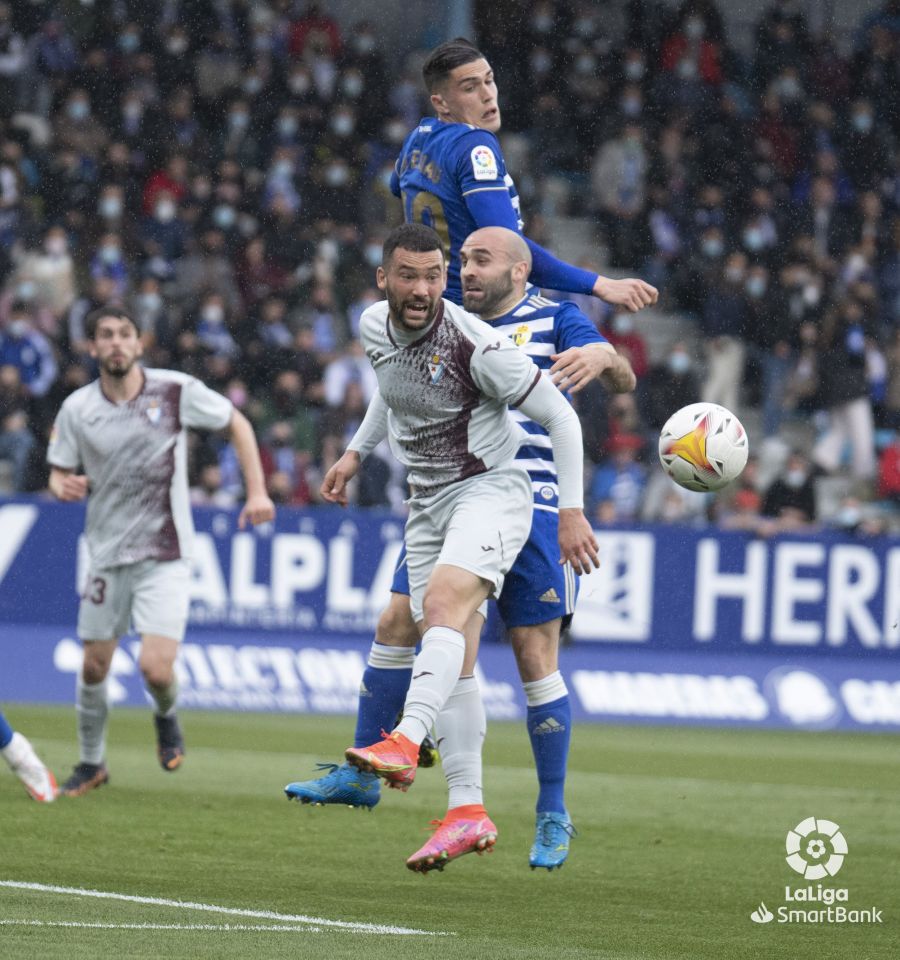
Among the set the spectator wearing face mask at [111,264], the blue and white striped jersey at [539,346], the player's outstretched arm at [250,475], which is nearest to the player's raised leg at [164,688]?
the player's outstretched arm at [250,475]

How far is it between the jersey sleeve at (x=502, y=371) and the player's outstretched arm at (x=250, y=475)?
2.78 meters

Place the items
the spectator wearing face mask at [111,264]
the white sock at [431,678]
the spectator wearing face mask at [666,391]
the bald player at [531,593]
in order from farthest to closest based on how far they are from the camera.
A: 1. the spectator wearing face mask at [666,391]
2. the spectator wearing face mask at [111,264]
3. the bald player at [531,593]
4. the white sock at [431,678]

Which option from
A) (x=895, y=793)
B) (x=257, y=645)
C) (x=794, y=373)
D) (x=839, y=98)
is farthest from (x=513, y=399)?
(x=839, y=98)

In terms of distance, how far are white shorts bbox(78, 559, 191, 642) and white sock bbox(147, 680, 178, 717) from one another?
28cm

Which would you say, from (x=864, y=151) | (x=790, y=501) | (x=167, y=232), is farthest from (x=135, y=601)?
(x=864, y=151)

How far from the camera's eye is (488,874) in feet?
26.1

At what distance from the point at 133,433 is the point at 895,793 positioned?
5.13 m

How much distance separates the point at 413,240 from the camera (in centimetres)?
663

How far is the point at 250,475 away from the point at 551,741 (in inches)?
124

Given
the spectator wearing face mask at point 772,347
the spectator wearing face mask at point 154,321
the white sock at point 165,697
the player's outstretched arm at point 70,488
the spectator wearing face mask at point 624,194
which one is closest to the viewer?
the player's outstretched arm at point 70,488

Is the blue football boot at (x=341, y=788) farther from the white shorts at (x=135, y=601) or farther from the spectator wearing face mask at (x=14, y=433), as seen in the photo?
the spectator wearing face mask at (x=14, y=433)

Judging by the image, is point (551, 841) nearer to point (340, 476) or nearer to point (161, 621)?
point (340, 476)

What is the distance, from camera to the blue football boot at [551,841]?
7.02 meters

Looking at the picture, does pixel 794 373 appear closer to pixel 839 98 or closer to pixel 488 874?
pixel 839 98
